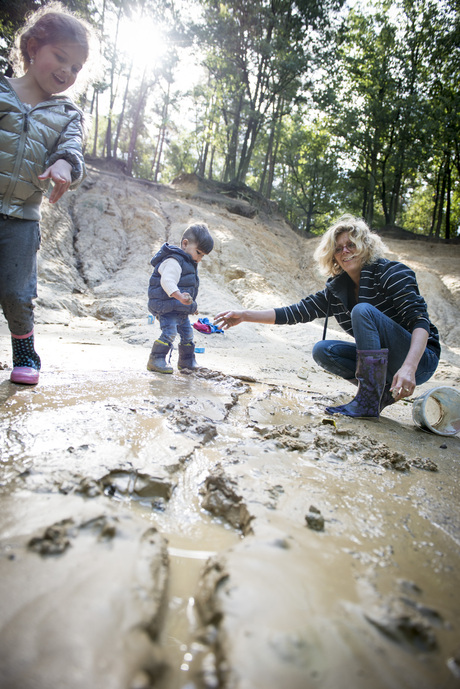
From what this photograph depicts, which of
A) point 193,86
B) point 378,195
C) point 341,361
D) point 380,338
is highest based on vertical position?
point 193,86

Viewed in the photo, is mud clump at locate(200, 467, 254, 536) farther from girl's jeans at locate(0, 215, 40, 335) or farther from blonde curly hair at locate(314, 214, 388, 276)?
blonde curly hair at locate(314, 214, 388, 276)

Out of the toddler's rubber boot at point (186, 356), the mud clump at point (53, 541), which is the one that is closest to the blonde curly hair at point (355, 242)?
the toddler's rubber boot at point (186, 356)

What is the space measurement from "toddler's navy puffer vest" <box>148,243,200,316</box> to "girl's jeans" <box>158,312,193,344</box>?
0.06 metres

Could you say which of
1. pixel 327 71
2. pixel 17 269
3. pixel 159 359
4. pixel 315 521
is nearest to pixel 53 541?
pixel 315 521

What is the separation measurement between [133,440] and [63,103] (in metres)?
2.18

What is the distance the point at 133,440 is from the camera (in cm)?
158

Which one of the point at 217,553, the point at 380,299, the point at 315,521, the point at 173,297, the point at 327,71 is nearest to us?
the point at 217,553

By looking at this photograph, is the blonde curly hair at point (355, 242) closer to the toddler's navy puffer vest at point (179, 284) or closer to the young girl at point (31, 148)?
the toddler's navy puffer vest at point (179, 284)

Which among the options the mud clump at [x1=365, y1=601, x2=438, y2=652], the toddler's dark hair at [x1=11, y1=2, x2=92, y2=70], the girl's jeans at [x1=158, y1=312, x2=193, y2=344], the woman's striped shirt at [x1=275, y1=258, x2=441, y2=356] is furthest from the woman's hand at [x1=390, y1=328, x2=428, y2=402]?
the toddler's dark hair at [x1=11, y1=2, x2=92, y2=70]

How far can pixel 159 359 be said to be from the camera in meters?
3.18

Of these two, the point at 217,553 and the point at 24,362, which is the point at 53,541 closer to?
the point at 217,553

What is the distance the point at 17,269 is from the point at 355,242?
2185mm

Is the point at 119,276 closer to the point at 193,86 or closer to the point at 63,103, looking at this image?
the point at 63,103

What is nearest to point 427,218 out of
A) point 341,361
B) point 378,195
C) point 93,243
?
point 378,195
